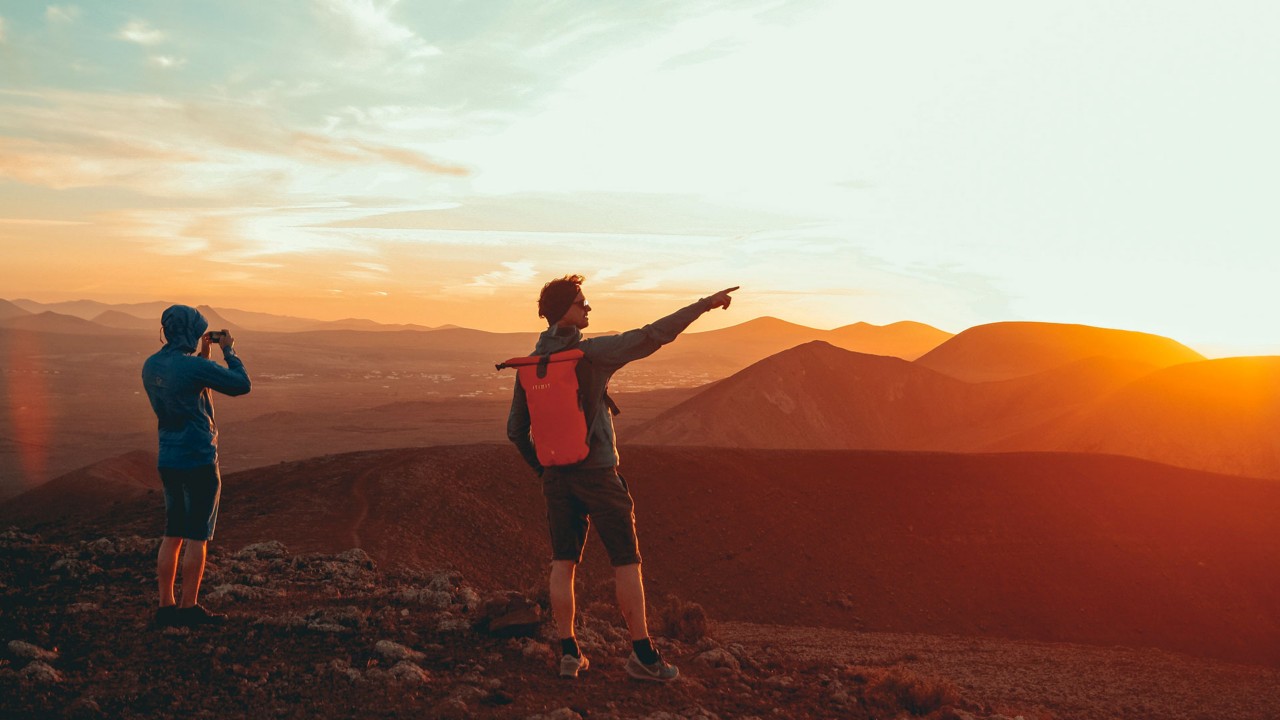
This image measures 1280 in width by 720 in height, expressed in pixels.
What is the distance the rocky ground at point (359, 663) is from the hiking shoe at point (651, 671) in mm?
55

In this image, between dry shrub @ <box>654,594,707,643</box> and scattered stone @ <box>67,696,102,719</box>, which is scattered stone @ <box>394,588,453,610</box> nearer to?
dry shrub @ <box>654,594,707,643</box>

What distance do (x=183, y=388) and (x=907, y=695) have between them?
5591 millimetres

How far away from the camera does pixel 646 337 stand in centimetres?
454

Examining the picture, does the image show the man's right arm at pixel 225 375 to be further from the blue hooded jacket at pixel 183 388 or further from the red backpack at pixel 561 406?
the red backpack at pixel 561 406

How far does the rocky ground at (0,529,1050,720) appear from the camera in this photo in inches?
166

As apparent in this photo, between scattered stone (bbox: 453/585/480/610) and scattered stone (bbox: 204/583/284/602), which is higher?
scattered stone (bbox: 204/583/284/602)

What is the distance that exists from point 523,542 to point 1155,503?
631 inches

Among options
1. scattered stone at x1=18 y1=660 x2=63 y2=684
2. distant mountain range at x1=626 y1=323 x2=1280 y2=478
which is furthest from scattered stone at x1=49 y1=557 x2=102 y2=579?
distant mountain range at x1=626 y1=323 x2=1280 y2=478

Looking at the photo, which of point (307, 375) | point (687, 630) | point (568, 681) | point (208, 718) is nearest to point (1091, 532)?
point (687, 630)

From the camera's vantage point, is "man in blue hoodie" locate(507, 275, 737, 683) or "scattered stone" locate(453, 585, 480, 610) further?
"scattered stone" locate(453, 585, 480, 610)

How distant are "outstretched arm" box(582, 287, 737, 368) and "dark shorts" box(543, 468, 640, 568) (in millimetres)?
706

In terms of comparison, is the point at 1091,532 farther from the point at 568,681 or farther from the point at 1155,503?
the point at 568,681

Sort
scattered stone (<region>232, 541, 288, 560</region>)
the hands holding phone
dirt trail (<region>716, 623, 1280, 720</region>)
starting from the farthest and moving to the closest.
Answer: dirt trail (<region>716, 623, 1280, 720</region>) → scattered stone (<region>232, 541, 288, 560</region>) → the hands holding phone

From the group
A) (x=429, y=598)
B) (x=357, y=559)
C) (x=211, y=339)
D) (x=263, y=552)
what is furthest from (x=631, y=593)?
(x=263, y=552)
